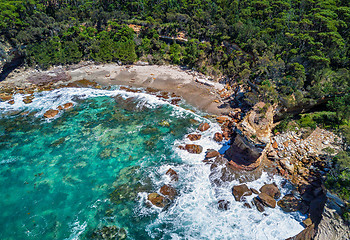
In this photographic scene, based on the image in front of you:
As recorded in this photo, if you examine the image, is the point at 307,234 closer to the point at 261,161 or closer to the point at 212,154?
the point at 261,161

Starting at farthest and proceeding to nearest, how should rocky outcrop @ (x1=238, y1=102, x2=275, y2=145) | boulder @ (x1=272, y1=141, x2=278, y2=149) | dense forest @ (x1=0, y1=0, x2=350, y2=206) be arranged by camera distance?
dense forest @ (x1=0, y1=0, x2=350, y2=206)
boulder @ (x1=272, y1=141, x2=278, y2=149)
rocky outcrop @ (x1=238, y1=102, x2=275, y2=145)

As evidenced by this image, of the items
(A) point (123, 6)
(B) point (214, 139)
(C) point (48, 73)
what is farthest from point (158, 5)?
(B) point (214, 139)

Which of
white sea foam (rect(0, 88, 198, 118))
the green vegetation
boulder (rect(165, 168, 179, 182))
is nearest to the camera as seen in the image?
boulder (rect(165, 168, 179, 182))

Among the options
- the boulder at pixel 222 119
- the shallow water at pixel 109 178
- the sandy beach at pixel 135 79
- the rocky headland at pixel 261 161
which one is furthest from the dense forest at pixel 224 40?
the shallow water at pixel 109 178

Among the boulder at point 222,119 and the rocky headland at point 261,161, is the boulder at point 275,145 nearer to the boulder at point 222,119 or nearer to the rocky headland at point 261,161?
the rocky headland at point 261,161

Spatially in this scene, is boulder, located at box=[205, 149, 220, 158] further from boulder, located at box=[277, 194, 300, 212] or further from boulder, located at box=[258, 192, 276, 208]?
boulder, located at box=[277, 194, 300, 212]

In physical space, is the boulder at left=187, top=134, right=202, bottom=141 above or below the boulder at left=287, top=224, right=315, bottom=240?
below

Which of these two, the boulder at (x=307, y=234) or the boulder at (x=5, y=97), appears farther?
the boulder at (x=5, y=97)

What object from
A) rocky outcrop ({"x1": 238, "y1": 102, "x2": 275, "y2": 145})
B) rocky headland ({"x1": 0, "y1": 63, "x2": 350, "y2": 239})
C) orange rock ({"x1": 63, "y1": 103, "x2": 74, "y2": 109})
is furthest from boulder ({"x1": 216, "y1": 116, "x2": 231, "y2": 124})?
orange rock ({"x1": 63, "y1": 103, "x2": 74, "y2": 109})
